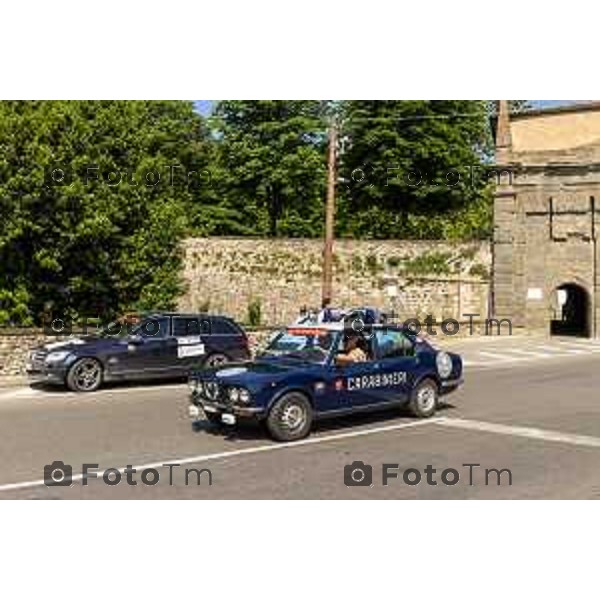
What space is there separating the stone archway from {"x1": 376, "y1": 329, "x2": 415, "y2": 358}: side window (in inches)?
952

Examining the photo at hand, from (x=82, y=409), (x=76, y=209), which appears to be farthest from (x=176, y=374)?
(x=76, y=209)

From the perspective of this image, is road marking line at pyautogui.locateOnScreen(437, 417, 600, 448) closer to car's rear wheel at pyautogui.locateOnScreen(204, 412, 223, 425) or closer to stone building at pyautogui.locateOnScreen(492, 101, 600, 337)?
car's rear wheel at pyautogui.locateOnScreen(204, 412, 223, 425)

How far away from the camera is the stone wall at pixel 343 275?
134ft

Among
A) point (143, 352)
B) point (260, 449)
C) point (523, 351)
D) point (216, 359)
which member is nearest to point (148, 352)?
point (143, 352)

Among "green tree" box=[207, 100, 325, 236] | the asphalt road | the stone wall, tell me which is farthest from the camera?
"green tree" box=[207, 100, 325, 236]

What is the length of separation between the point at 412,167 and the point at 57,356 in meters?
35.0

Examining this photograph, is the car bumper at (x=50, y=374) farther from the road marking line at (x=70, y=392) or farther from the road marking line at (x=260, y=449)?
the road marking line at (x=260, y=449)

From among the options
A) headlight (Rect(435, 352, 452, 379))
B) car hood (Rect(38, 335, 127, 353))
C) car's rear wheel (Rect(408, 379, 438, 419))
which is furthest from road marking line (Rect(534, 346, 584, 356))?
car hood (Rect(38, 335, 127, 353))

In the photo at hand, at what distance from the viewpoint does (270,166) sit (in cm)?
5172

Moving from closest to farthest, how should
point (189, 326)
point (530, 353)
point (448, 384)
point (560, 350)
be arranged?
point (448, 384)
point (189, 326)
point (530, 353)
point (560, 350)

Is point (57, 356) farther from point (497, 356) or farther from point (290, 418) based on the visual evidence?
point (497, 356)

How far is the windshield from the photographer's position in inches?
513

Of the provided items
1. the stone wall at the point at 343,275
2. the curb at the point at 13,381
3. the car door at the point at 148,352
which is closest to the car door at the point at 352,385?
the car door at the point at 148,352
